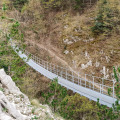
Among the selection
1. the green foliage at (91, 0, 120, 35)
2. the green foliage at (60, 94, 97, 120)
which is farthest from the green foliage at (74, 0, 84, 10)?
the green foliage at (60, 94, 97, 120)

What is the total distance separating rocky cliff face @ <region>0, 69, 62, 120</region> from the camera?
3.24m

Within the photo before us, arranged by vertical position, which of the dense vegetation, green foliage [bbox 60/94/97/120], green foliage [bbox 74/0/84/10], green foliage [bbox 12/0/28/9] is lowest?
green foliage [bbox 60/94/97/120]

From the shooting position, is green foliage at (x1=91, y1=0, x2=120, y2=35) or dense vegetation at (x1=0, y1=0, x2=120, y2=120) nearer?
dense vegetation at (x1=0, y1=0, x2=120, y2=120)

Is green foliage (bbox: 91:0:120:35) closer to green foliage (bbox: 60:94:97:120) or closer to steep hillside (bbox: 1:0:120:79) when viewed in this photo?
steep hillside (bbox: 1:0:120:79)

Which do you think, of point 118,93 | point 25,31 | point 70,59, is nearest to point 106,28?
point 70,59

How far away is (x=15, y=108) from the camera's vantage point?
3.48 meters

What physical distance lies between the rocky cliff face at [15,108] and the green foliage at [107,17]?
1046 cm

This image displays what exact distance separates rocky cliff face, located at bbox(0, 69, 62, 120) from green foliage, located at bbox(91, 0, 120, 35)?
10457 millimetres

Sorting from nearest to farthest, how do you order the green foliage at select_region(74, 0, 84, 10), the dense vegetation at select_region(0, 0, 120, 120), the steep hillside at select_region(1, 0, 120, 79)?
the dense vegetation at select_region(0, 0, 120, 120), the steep hillside at select_region(1, 0, 120, 79), the green foliage at select_region(74, 0, 84, 10)

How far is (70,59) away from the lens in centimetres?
1480

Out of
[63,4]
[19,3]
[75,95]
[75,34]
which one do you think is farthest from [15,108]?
[19,3]

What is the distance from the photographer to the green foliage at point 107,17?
12.3 meters

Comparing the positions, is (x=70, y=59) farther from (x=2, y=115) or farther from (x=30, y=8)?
(x=2, y=115)

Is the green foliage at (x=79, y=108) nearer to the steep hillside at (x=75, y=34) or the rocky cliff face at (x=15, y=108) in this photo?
the steep hillside at (x=75, y=34)
